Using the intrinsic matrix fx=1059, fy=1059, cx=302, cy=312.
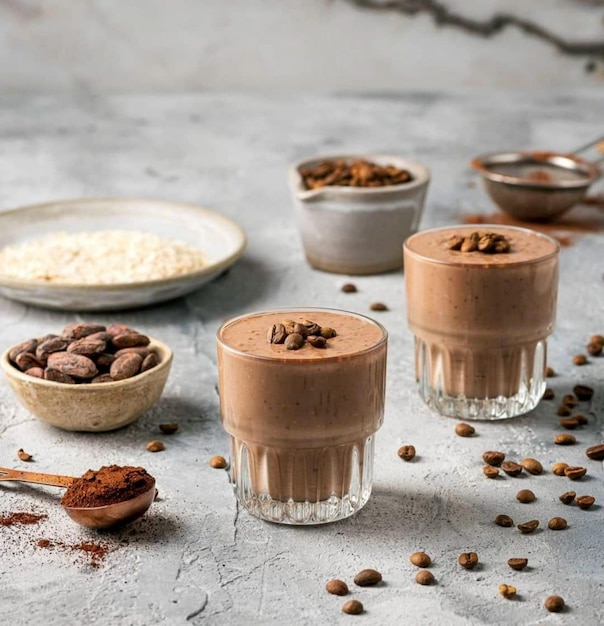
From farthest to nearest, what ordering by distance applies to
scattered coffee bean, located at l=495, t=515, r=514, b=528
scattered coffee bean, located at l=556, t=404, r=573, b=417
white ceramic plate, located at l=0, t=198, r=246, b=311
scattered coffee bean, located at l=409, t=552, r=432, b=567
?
white ceramic plate, located at l=0, t=198, r=246, b=311 < scattered coffee bean, located at l=556, t=404, r=573, b=417 < scattered coffee bean, located at l=495, t=515, r=514, b=528 < scattered coffee bean, located at l=409, t=552, r=432, b=567

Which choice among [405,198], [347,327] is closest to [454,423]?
[347,327]

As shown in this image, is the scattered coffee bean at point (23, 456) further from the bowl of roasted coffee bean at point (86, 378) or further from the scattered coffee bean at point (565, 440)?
the scattered coffee bean at point (565, 440)

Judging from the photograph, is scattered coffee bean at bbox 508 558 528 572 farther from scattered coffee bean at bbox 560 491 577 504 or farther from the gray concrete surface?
scattered coffee bean at bbox 560 491 577 504

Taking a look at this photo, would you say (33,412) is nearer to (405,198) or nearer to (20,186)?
(405,198)

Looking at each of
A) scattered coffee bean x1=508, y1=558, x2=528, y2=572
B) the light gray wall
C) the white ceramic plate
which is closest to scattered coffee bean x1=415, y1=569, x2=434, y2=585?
scattered coffee bean x1=508, y1=558, x2=528, y2=572

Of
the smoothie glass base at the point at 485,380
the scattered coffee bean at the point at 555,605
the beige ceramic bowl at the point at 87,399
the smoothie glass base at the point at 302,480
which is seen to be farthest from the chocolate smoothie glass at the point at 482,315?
the scattered coffee bean at the point at 555,605

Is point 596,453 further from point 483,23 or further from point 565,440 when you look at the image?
point 483,23

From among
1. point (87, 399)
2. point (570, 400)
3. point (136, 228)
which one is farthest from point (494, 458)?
point (136, 228)
